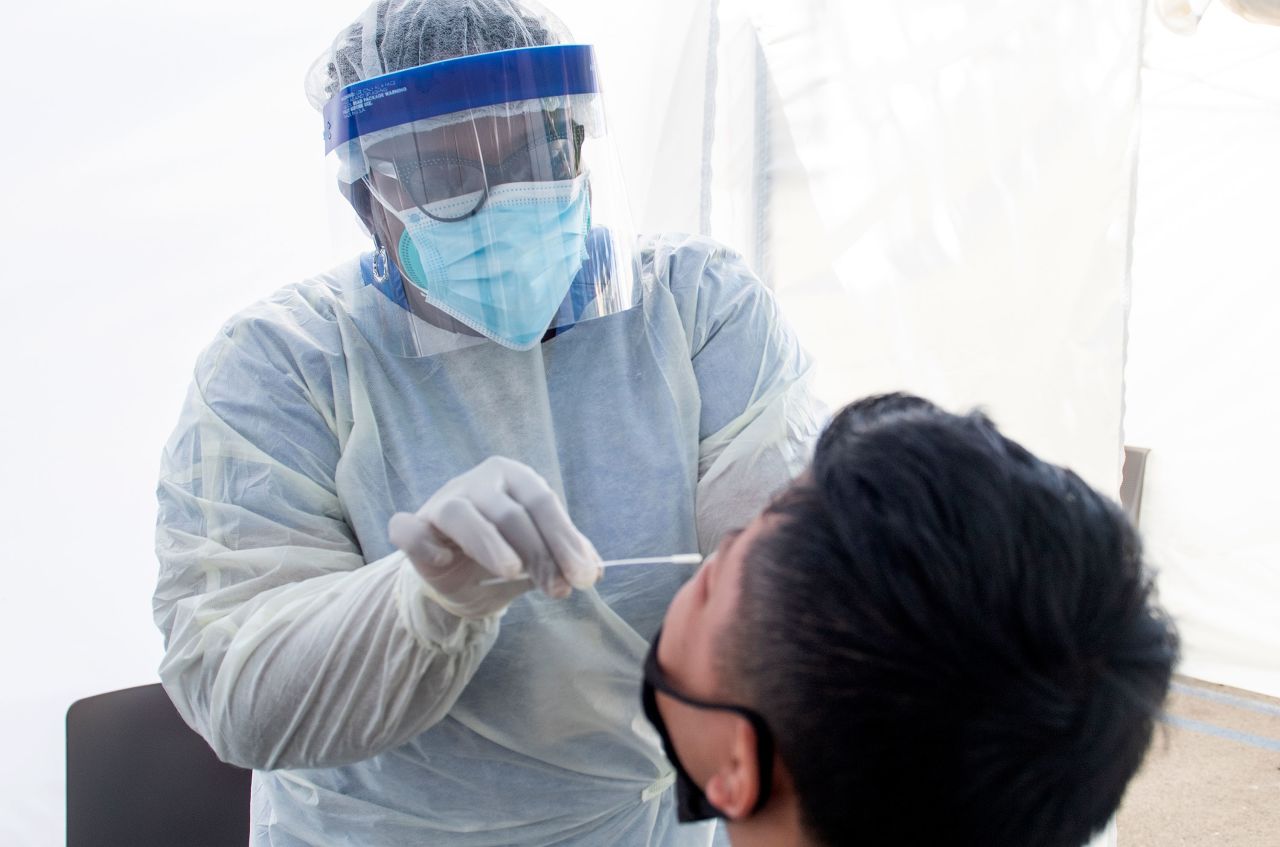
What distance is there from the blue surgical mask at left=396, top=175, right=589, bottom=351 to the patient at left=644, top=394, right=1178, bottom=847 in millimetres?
485

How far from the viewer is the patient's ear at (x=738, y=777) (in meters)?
0.74

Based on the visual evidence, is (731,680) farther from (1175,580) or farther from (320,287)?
(1175,580)

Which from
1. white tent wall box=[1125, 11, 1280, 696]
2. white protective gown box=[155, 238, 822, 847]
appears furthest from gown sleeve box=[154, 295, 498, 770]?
white tent wall box=[1125, 11, 1280, 696]

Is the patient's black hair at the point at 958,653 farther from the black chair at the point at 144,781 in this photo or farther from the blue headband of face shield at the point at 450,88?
the black chair at the point at 144,781

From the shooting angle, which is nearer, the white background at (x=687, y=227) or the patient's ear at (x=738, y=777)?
the patient's ear at (x=738, y=777)

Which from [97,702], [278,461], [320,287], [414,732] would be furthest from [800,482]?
[97,702]

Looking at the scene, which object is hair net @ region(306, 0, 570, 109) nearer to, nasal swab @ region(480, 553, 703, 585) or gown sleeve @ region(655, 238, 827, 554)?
gown sleeve @ region(655, 238, 827, 554)

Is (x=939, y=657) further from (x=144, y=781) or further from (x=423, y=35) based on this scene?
(x=144, y=781)

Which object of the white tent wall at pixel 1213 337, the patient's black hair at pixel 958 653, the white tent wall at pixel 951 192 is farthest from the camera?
the white tent wall at pixel 1213 337

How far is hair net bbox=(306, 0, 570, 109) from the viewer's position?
3.75 feet

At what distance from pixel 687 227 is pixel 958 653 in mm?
2162

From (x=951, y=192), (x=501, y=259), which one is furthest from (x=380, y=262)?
(x=951, y=192)

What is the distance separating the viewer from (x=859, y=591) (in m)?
0.70

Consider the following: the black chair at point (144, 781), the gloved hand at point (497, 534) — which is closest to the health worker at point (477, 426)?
the gloved hand at point (497, 534)
